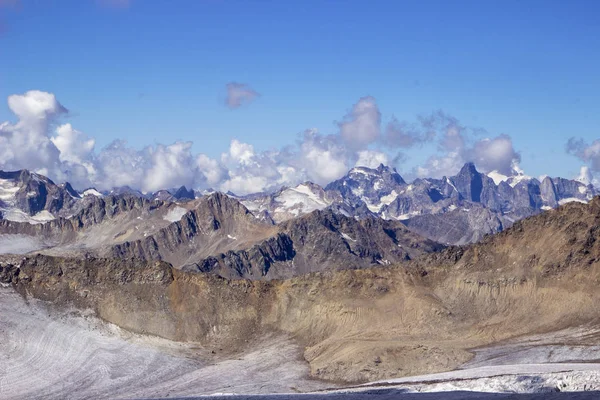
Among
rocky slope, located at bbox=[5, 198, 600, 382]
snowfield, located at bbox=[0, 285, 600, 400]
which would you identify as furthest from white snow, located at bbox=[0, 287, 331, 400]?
rocky slope, located at bbox=[5, 198, 600, 382]

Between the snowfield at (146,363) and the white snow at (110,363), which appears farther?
the white snow at (110,363)

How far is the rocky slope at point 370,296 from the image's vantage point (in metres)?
127

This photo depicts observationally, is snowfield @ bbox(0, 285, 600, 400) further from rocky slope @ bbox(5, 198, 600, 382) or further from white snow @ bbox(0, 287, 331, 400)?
rocky slope @ bbox(5, 198, 600, 382)

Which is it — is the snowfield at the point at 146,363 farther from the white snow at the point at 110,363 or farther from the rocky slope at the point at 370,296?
the rocky slope at the point at 370,296

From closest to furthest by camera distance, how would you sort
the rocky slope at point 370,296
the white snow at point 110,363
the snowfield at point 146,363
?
the snowfield at point 146,363 → the white snow at point 110,363 → the rocky slope at point 370,296

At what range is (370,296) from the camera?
139125 mm

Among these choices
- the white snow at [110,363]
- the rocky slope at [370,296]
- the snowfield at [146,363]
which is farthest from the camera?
the rocky slope at [370,296]

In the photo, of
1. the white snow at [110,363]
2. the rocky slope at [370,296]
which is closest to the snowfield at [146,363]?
the white snow at [110,363]

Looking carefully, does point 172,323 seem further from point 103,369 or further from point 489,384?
point 489,384

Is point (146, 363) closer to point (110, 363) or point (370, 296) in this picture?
point (110, 363)

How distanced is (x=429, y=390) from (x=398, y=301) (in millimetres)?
61046

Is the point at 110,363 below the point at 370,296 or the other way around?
the other way around

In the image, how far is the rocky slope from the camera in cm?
12712

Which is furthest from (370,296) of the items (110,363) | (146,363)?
(110,363)
